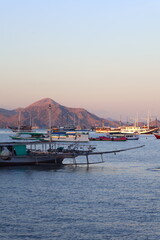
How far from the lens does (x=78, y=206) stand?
38.2m

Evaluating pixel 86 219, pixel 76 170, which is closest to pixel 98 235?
pixel 86 219

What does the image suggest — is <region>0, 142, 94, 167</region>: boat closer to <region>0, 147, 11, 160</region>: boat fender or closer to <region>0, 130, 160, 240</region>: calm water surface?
<region>0, 147, 11, 160</region>: boat fender

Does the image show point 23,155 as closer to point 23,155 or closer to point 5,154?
point 23,155

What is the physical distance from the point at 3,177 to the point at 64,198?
54.1 feet

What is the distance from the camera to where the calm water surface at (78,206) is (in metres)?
30.1

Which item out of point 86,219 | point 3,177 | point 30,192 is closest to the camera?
point 86,219

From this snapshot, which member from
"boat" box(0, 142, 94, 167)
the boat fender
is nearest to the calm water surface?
the boat fender

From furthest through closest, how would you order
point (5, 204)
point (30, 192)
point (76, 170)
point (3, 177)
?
1. point (76, 170)
2. point (3, 177)
3. point (30, 192)
4. point (5, 204)

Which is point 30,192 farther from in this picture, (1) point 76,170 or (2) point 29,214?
(1) point 76,170

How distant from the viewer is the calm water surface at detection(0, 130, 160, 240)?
98.8ft

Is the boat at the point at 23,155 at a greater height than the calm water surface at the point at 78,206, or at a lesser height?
greater

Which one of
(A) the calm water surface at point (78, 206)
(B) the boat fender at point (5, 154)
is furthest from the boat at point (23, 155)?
(A) the calm water surface at point (78, 206)

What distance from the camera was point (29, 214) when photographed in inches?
1374

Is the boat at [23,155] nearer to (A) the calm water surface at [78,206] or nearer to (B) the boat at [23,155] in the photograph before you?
(B) the boat at [23,155]
